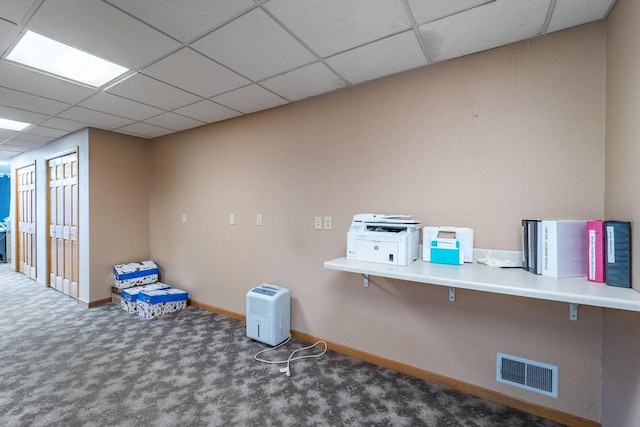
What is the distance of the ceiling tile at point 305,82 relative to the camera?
2217 mm

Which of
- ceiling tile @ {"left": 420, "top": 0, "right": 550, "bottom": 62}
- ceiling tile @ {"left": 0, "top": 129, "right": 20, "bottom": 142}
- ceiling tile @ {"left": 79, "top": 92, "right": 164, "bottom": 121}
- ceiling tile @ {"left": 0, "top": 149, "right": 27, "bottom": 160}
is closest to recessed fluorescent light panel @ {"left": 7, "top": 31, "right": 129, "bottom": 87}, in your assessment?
ceiling tile @ {"left": 79, "top": 92, "right": 164, "bottom": 121}

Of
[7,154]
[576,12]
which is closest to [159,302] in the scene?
[576,12]

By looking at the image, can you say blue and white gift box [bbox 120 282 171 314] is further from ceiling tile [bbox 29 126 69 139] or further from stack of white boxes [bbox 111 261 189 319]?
ceiling tile [bbox 29 126 69 139]

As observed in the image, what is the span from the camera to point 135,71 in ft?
7.25

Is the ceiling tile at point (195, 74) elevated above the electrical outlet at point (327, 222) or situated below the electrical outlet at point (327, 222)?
above

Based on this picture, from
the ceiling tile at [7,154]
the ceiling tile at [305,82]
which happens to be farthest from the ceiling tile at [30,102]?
the ceiling tile at [7,154]

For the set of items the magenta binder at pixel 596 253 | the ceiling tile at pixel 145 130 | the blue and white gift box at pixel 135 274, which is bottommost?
the blue and white gift box at pixel 135 274

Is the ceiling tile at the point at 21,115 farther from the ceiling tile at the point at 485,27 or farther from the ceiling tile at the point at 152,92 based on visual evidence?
the ceiling tile at the point at 485,27

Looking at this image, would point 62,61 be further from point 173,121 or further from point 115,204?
point 115,204

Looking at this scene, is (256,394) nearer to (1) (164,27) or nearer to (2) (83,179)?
(1) (164,27)

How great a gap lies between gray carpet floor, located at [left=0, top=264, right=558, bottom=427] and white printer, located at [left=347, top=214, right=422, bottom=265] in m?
0.96

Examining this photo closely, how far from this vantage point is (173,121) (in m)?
3.43

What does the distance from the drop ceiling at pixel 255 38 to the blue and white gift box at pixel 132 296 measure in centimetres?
227

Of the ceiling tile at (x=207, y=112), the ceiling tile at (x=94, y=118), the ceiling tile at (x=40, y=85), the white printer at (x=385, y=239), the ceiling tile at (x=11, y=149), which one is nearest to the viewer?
the white printer at (x=385, y=239)
